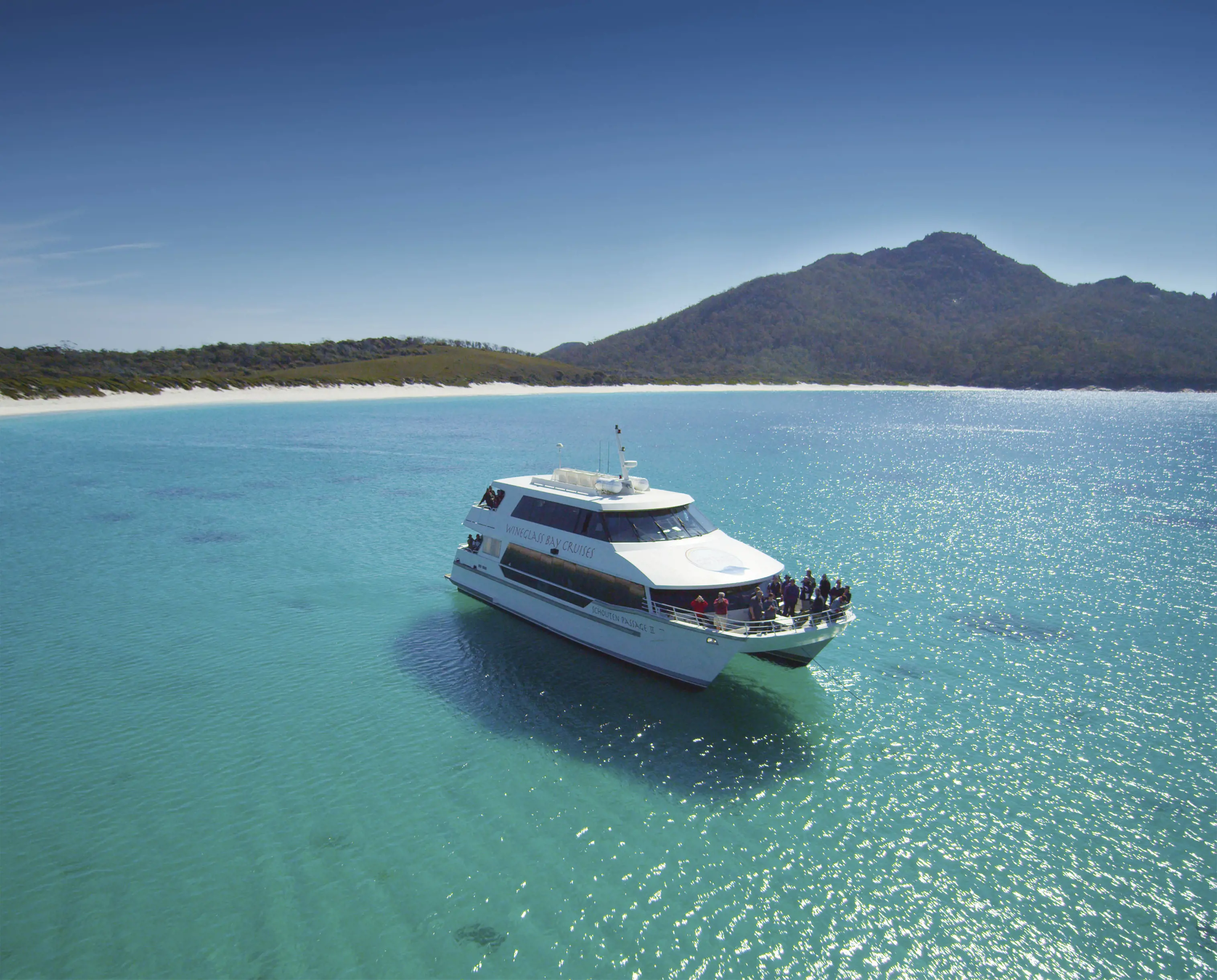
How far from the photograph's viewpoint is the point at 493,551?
24.2 m

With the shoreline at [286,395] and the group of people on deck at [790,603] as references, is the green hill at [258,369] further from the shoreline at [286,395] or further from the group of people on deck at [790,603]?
the group of people on deck at [790,603]

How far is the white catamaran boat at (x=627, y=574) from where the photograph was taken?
17.5 meters

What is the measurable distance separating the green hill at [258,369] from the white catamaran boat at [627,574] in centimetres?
11138

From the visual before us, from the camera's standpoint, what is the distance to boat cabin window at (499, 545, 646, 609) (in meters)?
18.8

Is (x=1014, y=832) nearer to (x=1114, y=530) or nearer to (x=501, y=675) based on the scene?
(x=501, y=675)

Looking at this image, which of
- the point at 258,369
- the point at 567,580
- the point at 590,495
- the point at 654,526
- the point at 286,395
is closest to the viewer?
the point at 654,526

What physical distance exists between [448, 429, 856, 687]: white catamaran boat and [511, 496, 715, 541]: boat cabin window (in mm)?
32

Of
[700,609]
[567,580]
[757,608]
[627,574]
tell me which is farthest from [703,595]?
[567,580]

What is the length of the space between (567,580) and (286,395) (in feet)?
412

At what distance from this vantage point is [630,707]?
1789 cm

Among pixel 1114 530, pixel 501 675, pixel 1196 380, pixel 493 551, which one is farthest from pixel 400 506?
pixel 1196 380

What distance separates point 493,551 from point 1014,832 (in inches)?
676

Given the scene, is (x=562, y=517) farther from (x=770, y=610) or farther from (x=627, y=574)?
(x=770, y=610)

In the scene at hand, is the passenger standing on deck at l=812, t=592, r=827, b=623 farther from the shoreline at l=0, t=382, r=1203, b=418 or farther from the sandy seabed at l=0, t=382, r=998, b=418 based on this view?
the sandy seabed at l=0, t=382, r=998, b=418
